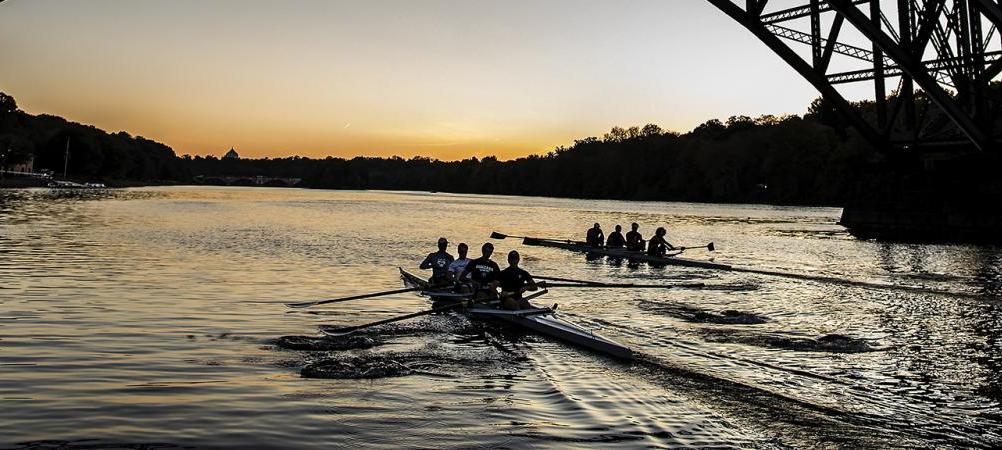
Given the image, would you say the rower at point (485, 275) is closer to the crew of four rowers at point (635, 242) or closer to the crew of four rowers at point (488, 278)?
the crew of four rowers at point (488, 278)

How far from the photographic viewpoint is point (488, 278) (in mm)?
17859

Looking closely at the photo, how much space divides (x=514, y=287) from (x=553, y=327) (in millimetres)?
1912

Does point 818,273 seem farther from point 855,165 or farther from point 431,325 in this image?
point 855,165

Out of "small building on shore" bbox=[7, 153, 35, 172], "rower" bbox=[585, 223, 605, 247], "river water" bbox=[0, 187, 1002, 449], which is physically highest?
"small building on shore" bbox=[7, 153, 35, 172]

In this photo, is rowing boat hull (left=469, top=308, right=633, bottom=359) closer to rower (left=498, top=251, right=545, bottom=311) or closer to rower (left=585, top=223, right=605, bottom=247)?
rower (left=498, top=251, right=545, bottom=311)

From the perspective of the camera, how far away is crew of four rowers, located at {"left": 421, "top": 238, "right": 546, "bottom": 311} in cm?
1700

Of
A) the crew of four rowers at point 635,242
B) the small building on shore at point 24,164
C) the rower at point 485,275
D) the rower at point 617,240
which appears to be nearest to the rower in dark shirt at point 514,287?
the rower at point 485,275

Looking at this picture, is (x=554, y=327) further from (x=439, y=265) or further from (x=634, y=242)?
(x=634, y=242)

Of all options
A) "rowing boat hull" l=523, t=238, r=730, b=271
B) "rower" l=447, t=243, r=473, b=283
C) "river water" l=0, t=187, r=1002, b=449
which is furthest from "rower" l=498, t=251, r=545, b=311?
"rowing boat hull" l=523, t=238, r=730, b=271

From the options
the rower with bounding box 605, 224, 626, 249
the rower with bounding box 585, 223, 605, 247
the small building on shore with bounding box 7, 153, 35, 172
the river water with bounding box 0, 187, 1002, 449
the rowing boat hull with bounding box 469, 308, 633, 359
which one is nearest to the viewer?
the river water with bounding box 0, 187, 1002, 449

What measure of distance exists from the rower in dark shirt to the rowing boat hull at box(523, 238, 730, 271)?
49.0 feet

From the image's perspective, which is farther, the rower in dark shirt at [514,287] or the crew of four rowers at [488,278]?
the crew of four rowers at [488,278]

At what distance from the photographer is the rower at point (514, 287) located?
16891 millimetres

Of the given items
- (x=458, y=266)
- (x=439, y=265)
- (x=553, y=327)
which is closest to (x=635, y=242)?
(x=439, y=265)
